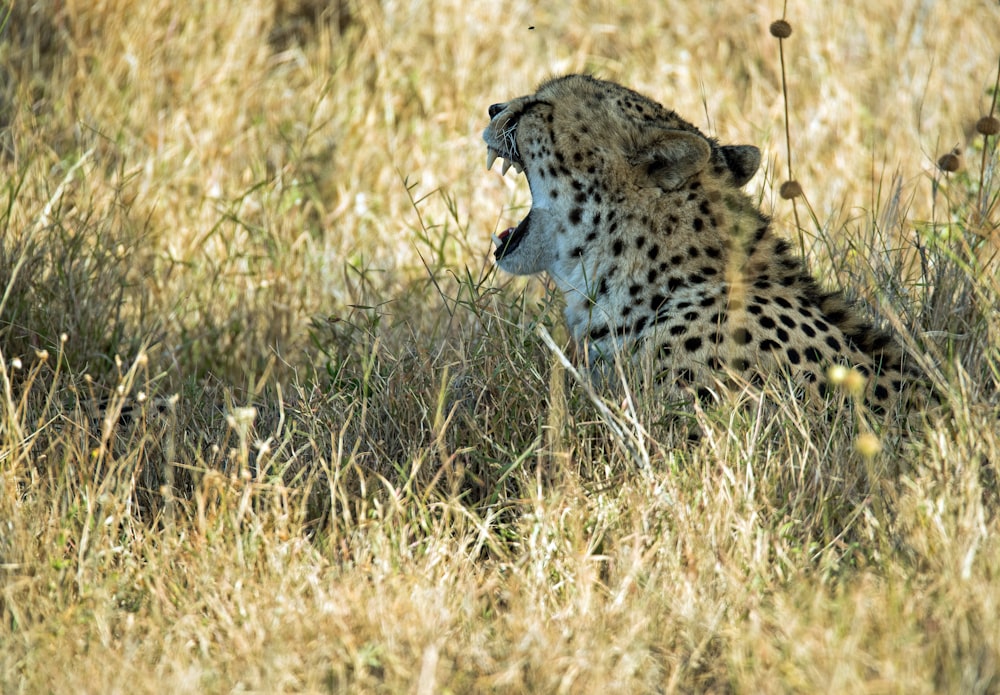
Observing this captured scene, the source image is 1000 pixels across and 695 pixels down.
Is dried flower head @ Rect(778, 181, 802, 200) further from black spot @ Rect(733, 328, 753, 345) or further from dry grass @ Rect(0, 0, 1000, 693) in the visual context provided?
black spot @ Rect(733, 328, 753, 345)

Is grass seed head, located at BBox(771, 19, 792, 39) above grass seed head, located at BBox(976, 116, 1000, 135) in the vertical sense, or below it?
above

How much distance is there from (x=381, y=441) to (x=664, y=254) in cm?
85

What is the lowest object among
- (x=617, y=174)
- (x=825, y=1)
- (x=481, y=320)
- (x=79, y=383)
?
(x=79, y=383)

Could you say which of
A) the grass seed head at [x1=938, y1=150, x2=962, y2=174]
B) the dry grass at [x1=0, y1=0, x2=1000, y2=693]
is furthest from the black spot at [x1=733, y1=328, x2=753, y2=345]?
the grass seed head at [x1=938, y1=150, x2=962, y2=174]

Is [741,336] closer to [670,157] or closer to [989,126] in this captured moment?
[670,157]

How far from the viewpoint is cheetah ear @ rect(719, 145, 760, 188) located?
3385 millimetres

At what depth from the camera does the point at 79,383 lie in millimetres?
3570

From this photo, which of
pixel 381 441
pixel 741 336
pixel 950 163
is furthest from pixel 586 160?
pixel 950 163

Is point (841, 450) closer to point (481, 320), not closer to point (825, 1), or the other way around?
point (481, 320)

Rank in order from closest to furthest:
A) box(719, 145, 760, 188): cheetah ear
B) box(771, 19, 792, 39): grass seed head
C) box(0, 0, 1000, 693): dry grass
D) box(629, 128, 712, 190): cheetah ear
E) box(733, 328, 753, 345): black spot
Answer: box(0, 0, 1000, 693): dry grass → box(733, 328, 753, 345): black spot → box(629, 128, 712, 190): cheetah ear → box(719, 145, 760, 188): cheetah ear → box(771, 19, 792, 39): grass seed head

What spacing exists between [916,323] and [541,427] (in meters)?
1.11

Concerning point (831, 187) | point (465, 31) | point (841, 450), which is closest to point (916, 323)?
point (841, 450)

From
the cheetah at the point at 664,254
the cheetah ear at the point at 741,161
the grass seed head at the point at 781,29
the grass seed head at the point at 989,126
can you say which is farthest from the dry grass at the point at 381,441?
the grass seed head at the point at 781,29

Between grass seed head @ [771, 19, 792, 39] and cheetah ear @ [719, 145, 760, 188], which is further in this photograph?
grass seed head @ [771, 19, 792, 39]
